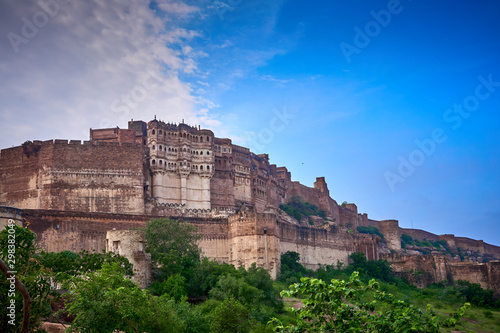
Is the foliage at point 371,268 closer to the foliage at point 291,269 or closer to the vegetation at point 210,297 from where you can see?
the vegetation at point 210,297

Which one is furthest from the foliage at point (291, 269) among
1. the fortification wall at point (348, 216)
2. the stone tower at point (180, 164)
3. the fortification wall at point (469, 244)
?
the fortification wall at point (469, 244)

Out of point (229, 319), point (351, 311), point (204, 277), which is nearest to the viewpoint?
point (351, 311)

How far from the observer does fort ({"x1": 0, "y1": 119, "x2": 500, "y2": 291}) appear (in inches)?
2056

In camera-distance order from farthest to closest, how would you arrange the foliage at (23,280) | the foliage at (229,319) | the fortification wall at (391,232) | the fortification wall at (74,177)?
1. the fortification wall at (391,232)
2. the fortification wall at (74,177)
3. the foliage at (229,319)
4. the foliage at (23,280)

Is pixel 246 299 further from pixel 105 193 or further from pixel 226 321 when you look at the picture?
pixel 105 193

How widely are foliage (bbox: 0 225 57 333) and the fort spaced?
2546 centimetres

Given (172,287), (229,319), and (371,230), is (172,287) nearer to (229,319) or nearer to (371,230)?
(229,319)

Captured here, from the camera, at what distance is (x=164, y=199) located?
6294cm

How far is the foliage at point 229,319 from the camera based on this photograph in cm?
3065

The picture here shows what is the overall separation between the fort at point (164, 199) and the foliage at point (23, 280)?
25457 mm

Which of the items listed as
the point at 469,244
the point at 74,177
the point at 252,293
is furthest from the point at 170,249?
the point at 469,244

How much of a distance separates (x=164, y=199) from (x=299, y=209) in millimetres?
27181

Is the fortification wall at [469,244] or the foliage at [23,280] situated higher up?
the fortification wall at [469,244]

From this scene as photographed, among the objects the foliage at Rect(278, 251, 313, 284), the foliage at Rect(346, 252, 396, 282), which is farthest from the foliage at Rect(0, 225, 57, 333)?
the foliage at Rect(346, 252, 396, 282)
